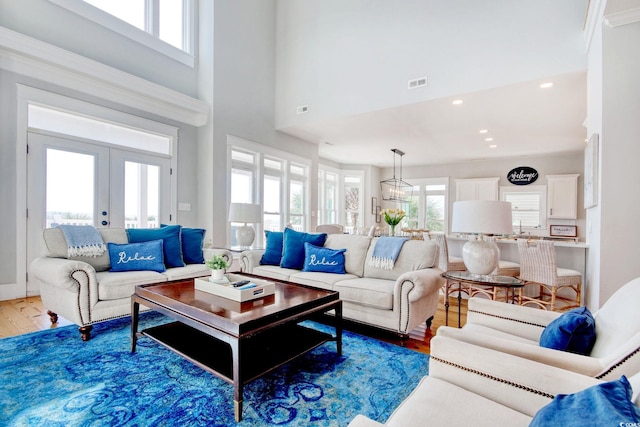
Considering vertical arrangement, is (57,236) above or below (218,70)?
below

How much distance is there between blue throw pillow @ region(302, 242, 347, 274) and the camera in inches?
136

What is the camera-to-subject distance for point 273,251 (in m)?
3.91

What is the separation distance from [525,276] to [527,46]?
111 inches

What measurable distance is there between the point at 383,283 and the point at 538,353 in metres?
1.80

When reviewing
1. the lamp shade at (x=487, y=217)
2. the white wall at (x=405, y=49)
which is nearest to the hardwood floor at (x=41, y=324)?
the lamp shade at (x=487, y=217)

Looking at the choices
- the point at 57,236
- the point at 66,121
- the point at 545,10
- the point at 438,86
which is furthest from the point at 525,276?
the point at 66,121

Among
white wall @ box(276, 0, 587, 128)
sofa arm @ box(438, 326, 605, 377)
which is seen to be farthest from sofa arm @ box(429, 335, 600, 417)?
white wall @ box(276, 0, 587, 128)

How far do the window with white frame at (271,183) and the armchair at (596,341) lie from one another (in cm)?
477

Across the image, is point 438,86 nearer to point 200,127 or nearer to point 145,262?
point 200,127

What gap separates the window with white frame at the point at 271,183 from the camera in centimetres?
599

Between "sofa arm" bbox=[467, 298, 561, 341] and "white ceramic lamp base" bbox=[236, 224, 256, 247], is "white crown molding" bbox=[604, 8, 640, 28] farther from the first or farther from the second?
"white ceramic lamp base" bbox=[236, 224, 256, 247]

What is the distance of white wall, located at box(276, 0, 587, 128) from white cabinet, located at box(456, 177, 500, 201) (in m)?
5.45

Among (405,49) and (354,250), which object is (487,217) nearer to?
(354,250)

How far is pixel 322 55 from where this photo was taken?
5.75 m
